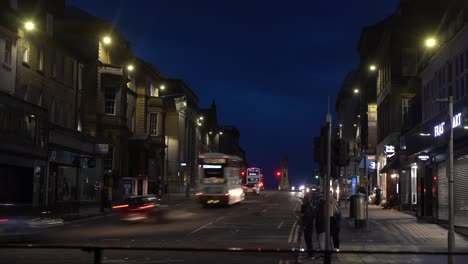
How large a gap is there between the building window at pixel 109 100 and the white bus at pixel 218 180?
1199 cm

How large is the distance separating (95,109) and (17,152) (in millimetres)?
20823

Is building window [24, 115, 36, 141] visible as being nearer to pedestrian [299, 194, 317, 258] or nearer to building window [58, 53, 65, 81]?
building window [58, 53, 65, 81]

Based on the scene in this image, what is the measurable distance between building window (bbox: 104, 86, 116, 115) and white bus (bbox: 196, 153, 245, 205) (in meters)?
12.0

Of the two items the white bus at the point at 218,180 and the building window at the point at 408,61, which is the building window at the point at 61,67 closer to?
the white bus at the point at 218,180

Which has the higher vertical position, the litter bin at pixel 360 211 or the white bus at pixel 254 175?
the white bus at pixel 254 175

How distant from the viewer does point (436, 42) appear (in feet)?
104

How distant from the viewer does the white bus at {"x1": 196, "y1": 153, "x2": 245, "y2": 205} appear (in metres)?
51.2

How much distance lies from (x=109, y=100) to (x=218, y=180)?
15.7 metres

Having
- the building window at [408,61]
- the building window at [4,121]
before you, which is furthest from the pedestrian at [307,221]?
the building window at [408,61]

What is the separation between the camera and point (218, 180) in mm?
52344

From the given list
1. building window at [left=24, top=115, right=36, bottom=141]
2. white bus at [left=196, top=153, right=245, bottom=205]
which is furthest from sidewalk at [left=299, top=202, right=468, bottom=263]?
building window at [left=24, top=115, right=36, bottom=141]

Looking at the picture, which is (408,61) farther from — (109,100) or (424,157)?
(109,100)

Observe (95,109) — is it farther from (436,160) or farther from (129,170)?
(436,160)

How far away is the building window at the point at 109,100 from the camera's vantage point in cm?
6201
